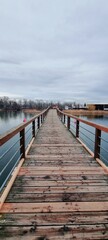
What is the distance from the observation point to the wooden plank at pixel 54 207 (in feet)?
7.67

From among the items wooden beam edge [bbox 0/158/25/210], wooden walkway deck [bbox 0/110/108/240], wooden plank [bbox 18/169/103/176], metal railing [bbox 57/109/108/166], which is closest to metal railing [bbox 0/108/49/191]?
wooden beam edge [bbox 0/158/25/210]

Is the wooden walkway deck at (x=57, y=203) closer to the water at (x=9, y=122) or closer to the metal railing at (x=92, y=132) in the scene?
the metal railing at (x=92, y=132)

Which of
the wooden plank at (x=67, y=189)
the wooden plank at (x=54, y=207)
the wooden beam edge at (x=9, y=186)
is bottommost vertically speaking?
the wooden plank at (x=54, y=207)

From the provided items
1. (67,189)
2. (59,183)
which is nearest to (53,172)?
(59,183)

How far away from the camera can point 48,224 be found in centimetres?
207

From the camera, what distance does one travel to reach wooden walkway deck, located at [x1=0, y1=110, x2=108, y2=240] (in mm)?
1969

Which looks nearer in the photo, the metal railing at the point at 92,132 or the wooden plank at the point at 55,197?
the wooden plank at the point at 55,197

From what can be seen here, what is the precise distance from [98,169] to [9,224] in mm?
2219

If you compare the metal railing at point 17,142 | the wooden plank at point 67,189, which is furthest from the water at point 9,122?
the wooden plank at point 67,189

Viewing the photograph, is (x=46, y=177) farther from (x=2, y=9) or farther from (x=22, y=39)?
(x=22, y=39)

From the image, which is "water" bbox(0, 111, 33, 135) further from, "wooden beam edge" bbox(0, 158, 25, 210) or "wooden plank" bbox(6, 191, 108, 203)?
"wooden plank" bbox(6, 191, 108, 203)

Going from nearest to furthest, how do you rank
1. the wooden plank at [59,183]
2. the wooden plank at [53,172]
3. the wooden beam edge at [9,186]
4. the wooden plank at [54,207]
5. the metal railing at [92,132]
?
the wooden plank at [54,207] < the wooden beam edge at [9,186] < the wooden plank at [59,183] < the wooden plank at [53,172] < the metal railing at [92,132]

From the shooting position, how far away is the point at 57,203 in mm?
2496

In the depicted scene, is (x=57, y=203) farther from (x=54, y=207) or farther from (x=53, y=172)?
(x=53, y=172)
